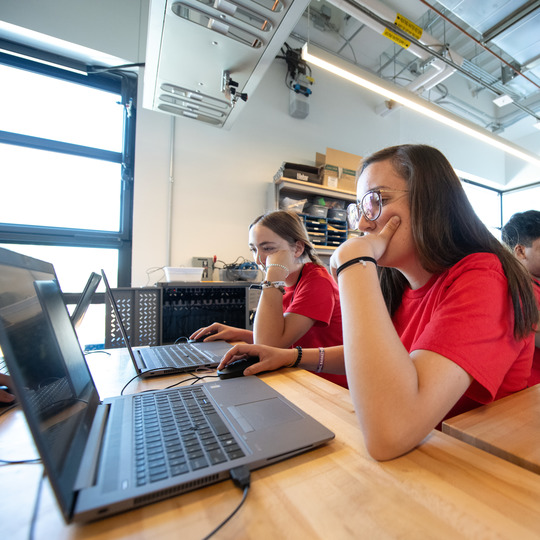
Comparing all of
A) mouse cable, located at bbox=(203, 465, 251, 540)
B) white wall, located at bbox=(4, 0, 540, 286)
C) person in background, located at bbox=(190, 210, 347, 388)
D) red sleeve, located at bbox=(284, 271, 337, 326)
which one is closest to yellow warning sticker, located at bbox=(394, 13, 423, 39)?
white wall, located at bbox=(4, 0, 540, 286)

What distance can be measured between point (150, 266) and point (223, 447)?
7.02 ft

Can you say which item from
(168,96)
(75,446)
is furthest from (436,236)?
(168,96)

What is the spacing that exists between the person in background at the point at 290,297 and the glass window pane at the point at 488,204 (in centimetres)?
483

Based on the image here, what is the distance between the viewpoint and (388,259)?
0.73 m

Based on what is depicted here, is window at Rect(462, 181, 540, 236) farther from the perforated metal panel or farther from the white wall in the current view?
the perforated metal panel

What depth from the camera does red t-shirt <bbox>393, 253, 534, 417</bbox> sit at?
0.50m

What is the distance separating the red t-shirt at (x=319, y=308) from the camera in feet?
3.71

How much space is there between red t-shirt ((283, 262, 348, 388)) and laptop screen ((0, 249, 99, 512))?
2.56 ft

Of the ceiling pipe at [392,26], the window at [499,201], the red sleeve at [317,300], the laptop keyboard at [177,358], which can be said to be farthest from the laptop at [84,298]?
the window at [499,201]

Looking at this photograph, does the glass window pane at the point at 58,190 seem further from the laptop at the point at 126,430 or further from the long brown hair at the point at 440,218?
the long brown hair at the point at 440,218

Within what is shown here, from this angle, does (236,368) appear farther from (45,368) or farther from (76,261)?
(76,261)

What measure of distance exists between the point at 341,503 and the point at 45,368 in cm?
41

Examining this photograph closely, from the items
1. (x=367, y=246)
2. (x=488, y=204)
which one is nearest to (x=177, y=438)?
(x=367, y=246)

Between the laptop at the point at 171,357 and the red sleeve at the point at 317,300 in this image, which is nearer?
the laptop at the point at 171,357
